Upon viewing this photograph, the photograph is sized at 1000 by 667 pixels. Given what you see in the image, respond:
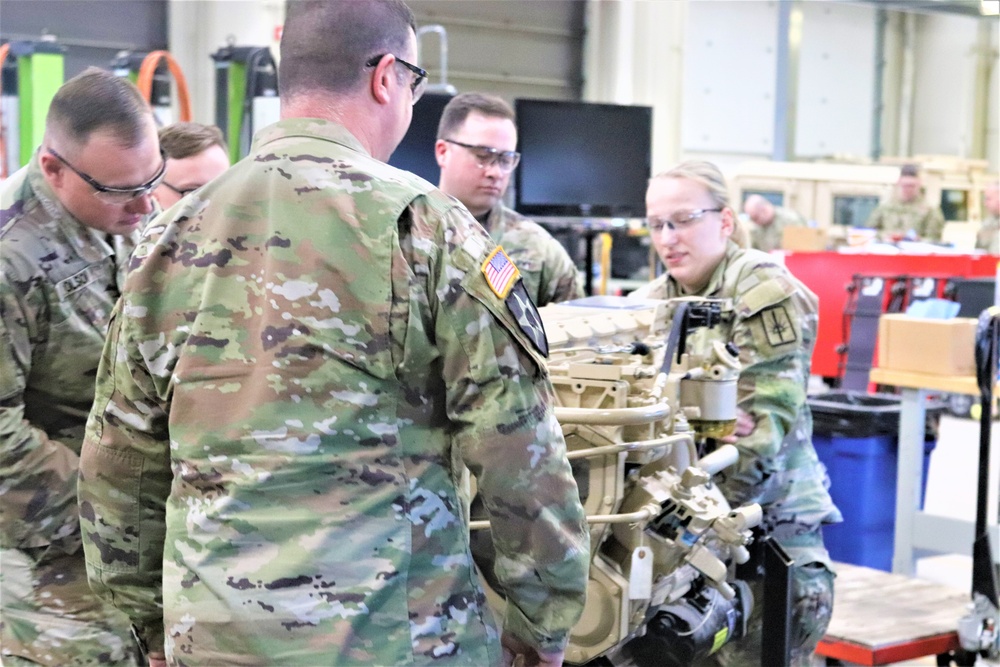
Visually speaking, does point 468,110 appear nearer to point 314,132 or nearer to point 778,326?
point 778,326

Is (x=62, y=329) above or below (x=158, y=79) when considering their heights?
below

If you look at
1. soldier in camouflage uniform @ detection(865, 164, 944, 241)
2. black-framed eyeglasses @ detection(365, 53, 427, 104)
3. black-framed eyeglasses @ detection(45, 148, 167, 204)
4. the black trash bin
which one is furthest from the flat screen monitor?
soldier in camouflage uniform @ detection(865, 164, 944, 241)

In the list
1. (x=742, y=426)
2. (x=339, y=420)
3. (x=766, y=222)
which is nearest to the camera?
(x=339, y=420)

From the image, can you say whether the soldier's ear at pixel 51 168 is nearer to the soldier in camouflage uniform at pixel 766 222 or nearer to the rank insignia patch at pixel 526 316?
the rank insignia patch at pixel 526 316

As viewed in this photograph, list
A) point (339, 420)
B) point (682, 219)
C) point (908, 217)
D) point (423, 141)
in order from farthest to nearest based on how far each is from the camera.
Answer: point (908, 217) < point (423, 141) < point (682, 219) < point (339, 420)

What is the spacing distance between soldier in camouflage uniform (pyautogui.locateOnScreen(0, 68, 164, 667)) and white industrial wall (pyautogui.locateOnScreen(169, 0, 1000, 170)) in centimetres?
728

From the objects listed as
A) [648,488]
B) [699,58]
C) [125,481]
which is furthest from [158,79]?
[699,58]

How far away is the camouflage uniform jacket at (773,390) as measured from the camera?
253cm

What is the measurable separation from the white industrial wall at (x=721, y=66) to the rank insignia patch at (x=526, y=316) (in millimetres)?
8125

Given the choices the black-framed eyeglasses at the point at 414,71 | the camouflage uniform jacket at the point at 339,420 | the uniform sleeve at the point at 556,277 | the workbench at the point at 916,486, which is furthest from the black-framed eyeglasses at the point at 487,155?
the workbench at the point at 916,486

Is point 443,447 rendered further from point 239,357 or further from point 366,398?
point 239,357

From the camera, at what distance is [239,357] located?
1.42 m

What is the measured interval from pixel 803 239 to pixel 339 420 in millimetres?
8487

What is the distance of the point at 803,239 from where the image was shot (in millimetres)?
9422
